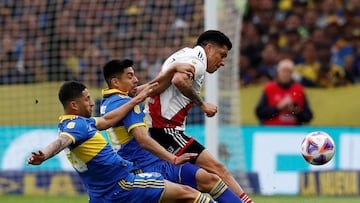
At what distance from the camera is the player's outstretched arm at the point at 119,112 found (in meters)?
9.01

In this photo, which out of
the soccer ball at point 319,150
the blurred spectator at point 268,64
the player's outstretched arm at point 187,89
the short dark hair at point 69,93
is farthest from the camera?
the blurred spectator at point 268,64

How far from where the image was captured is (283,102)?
1681cm

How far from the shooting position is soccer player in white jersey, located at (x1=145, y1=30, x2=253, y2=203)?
965 cm

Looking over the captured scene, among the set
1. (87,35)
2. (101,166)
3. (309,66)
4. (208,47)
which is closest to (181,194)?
(101,166)

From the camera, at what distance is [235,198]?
962 centimetres

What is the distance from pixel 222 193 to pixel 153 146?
1.05 metres

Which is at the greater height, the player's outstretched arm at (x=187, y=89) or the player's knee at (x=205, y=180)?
the player's outstretched arm at (x=187, y=89)

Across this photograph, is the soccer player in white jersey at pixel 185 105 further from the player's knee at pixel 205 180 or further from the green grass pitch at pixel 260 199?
the green grass pitch at pixel 260 199

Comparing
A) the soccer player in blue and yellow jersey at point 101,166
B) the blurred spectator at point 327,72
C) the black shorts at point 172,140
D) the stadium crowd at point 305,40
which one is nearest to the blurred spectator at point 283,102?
the stadium crowd at point 305,40

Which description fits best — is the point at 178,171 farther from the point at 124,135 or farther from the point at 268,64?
the point at 268,64

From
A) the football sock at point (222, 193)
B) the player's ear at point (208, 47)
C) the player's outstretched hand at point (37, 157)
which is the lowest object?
the football sock at point (222, 193)

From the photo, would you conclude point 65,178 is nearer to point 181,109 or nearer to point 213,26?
point 213,26

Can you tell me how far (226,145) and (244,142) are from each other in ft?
1.80

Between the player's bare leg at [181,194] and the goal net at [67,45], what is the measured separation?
8007 mm
